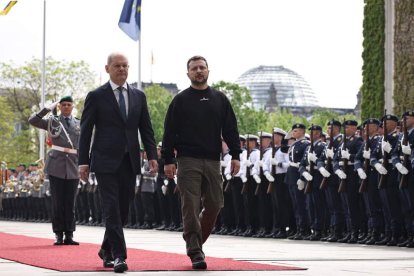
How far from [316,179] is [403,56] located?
7.11m

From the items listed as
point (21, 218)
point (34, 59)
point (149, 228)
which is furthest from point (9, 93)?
point (149, 228)

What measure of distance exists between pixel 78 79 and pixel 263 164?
2092 inches

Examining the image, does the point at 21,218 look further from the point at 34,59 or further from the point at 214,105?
the point at 214,105

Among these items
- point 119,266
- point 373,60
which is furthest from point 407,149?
point 373,60

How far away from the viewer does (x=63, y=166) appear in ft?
53.8

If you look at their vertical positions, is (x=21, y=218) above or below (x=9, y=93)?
below

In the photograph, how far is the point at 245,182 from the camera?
23.5 m

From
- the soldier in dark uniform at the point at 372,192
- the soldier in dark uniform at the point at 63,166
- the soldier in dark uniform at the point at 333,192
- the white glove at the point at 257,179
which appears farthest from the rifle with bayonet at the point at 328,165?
the soldier in dark uniform at the point at 63,166

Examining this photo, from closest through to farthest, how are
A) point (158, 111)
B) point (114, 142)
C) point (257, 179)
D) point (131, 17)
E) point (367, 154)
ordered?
point (114, 142) < point (367, 154) < point (257, 179) < point (131, 17) < point (158, 111)

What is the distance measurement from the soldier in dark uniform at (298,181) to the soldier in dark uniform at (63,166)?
18.1 ft

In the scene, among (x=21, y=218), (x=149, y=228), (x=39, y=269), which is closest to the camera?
(x=39, y=269)

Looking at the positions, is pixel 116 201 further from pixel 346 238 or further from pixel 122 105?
pixel 346 238

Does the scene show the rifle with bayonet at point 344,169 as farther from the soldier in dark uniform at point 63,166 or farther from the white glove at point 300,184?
the soldier in dark uniform at point 63,166

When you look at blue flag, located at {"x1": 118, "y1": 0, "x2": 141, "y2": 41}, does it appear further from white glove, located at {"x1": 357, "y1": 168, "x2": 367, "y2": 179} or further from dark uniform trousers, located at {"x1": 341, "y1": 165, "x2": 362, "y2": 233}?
white glove, located at {"x1": 357, "y1": 168, "x2": 367, "y2": 179}
